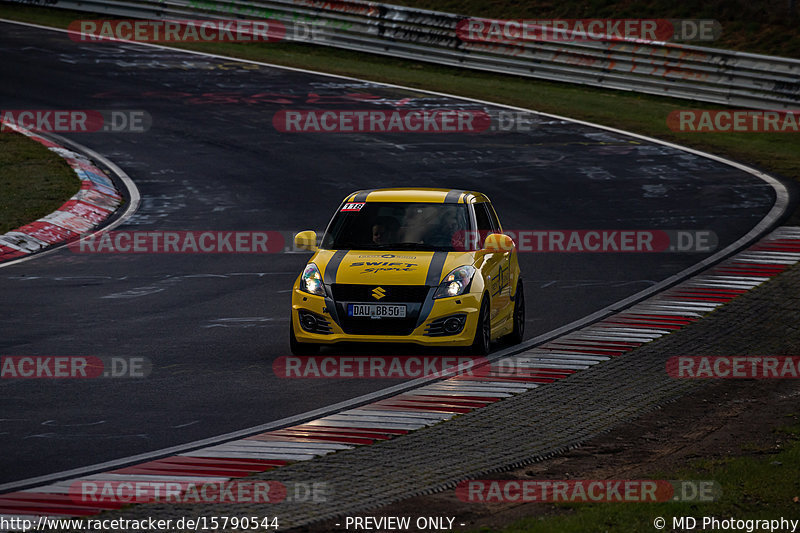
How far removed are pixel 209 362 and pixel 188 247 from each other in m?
6.50

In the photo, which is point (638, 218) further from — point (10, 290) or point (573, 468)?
point (573, 468)

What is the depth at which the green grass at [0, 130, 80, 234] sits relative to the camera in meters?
19.3

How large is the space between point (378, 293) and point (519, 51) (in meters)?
22.0

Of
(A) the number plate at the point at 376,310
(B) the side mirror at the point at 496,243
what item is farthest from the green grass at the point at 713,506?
(B) the side mirror at the point at 496,243

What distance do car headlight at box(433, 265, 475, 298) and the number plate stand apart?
372mm

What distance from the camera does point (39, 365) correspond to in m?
11.4

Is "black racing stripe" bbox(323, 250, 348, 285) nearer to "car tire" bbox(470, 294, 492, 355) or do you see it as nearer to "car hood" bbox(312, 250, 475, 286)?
"car hood" bbox(312, 250, 475, 286)

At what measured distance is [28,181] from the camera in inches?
842

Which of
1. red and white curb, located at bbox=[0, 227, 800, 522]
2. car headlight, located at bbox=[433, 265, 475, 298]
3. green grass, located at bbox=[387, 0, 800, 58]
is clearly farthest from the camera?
green grass, located at bbox=[387, 0, 800, 58]

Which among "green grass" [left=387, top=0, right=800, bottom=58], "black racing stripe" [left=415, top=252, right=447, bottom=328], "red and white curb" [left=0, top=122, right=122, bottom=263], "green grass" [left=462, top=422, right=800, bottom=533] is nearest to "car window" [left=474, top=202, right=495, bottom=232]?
"black racing stripe" [left=415, top=252, right=447, bottom=328]

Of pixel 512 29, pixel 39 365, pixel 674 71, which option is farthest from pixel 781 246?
pixel 512 29

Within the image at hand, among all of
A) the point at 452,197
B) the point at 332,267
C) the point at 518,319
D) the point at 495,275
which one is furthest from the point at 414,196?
the point at 518,319

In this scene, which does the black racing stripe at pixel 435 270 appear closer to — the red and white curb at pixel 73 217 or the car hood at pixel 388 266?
the car hood at pixel 388 266

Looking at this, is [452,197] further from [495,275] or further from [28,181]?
[28,181]
